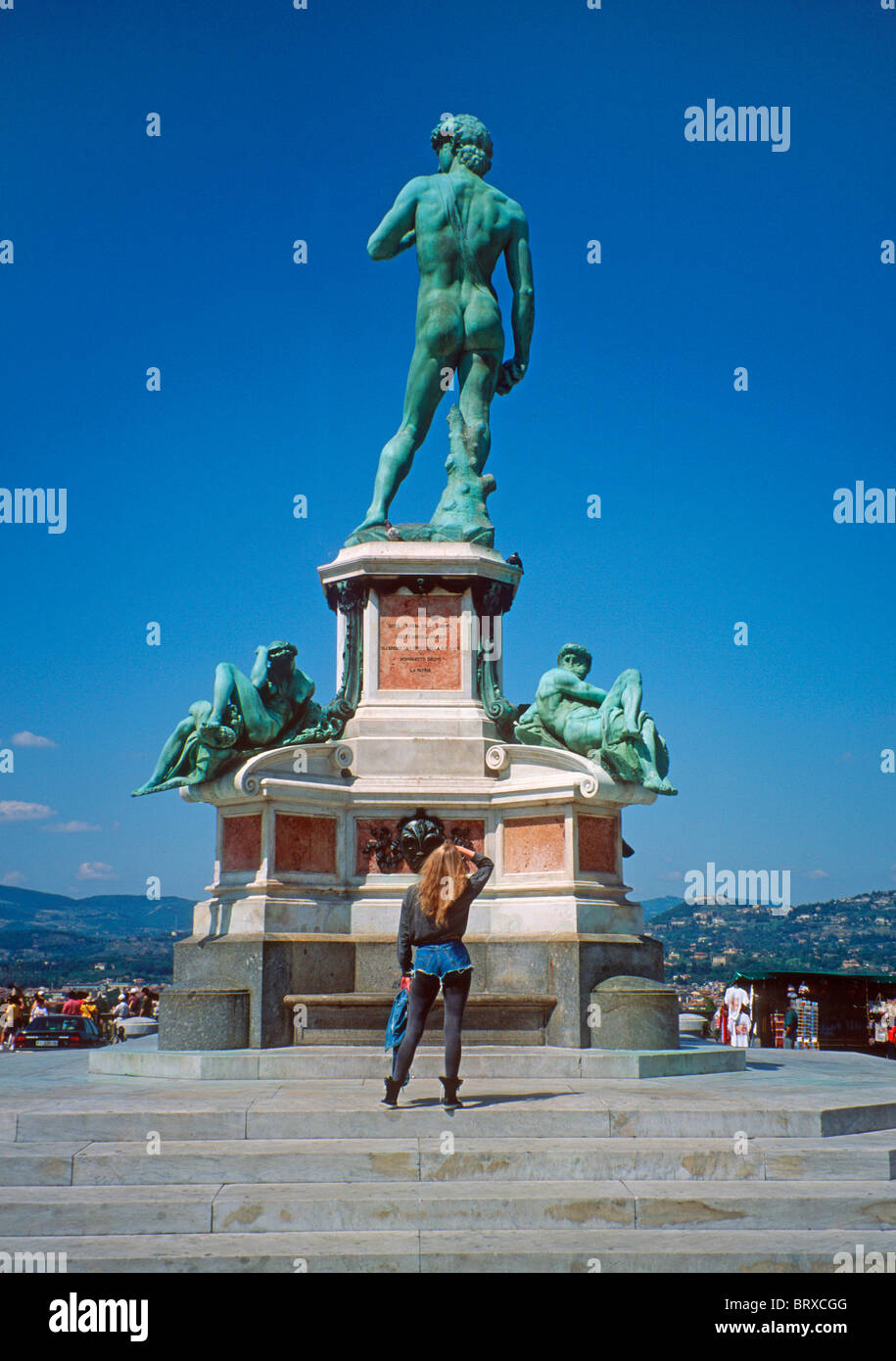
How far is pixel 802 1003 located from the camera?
982 inches

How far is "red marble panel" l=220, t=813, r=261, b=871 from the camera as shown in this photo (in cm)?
1129

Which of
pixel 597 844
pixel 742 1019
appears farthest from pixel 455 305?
pixel 742 1019

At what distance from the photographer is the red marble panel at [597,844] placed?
11312 mm

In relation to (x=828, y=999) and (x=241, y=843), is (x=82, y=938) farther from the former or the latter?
(x=241, y=843)

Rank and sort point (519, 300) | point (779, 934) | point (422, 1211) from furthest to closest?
point (779, 934)
point (519, 300)
point (422, 1211)

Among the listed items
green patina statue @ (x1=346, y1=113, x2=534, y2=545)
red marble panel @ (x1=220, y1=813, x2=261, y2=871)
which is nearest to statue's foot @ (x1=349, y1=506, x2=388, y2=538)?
green patina statue @ (x1=346, y1=113, x2=534, y2=545)

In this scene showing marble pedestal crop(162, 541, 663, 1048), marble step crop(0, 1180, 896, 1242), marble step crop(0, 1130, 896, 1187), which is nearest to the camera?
marble step crop(0, 1180, 896, 1242)

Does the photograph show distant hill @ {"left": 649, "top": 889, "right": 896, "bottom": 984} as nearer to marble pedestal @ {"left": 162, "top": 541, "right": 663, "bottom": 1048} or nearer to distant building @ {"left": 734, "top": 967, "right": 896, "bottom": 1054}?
distant building @ {"left": 734, "top": 967, "right": 896, "bottom": 1054}

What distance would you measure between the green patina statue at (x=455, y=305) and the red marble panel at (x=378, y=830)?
10.1 feet

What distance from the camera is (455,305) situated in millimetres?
13297

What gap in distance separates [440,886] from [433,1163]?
1746mm

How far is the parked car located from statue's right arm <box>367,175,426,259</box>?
13.2 metres

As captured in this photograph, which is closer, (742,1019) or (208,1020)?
(208,1020)

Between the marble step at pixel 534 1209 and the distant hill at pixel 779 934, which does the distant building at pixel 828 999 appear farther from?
the distant hill at pixel 779 934
